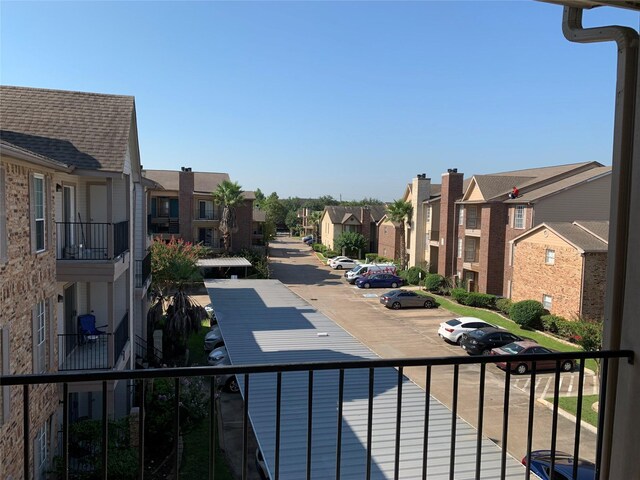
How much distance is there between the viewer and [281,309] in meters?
17.4

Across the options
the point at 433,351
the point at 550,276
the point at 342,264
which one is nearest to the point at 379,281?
the point at 342,264

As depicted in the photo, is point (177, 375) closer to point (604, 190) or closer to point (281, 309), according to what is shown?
point (281, 309)

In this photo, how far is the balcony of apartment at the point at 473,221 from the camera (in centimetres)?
3231

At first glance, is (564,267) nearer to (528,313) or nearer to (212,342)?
(528,313)

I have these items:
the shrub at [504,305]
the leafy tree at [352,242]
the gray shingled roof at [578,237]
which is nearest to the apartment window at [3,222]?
the gray shingled roof at [578,237]

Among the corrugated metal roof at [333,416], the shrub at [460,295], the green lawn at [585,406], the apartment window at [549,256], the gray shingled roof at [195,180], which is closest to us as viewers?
the corrugated metal roof at [333,416]

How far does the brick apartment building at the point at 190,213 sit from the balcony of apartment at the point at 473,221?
17288mm

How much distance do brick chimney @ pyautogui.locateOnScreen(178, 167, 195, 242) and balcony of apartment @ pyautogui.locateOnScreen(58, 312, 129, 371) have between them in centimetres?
2787

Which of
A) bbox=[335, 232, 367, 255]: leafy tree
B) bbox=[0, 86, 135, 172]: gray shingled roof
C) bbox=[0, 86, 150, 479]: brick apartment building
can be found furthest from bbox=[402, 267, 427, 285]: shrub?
bbox=[0, 86, 135, 172]: gray shingled roof

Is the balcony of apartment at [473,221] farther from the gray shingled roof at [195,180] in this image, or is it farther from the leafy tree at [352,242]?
the leafy tree at [352,242]

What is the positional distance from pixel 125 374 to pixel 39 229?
799cm

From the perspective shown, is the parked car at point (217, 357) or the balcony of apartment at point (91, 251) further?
the parked car at point (217, 357)

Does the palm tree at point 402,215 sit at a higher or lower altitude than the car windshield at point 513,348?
higher

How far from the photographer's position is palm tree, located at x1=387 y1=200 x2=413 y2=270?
41312 millimetres
